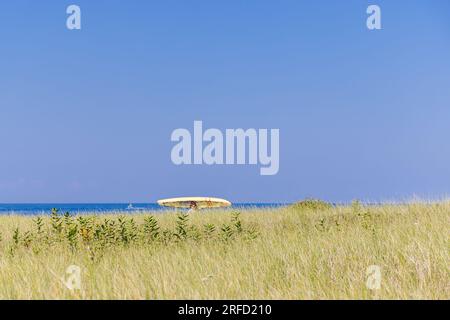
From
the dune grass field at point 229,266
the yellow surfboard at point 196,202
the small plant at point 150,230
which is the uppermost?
the yellow surfboard at point 196,202

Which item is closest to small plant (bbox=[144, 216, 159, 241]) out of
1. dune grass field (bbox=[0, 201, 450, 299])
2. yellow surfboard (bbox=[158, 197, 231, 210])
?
dune grass field (bbox=[0, 201, 450, 299])

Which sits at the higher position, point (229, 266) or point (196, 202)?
point (196, 202)

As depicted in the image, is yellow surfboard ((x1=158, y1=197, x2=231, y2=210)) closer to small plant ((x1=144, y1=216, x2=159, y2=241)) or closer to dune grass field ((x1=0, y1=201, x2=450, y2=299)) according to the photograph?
small plant ((x1=144, y1=216, x2=159, y2=241))

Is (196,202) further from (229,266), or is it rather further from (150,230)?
(229,266)

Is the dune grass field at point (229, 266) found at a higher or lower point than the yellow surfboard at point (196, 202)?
lower

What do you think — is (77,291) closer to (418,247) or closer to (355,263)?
(355,263)

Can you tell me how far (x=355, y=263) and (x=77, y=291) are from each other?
364cm

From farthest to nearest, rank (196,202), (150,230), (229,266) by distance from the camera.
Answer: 1. (196,202)
2. (150,230)
3. (229,266)

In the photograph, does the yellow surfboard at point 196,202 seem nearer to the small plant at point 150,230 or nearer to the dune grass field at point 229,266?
the small plant at point 150,230

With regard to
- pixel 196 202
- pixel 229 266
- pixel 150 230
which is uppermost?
pixel 196 202

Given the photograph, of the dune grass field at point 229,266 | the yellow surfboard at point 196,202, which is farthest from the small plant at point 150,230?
the yellow surfboard at point 196,202

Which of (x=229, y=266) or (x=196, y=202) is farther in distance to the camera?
(x=196, y=202)

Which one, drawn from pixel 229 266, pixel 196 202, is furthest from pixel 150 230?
pixel 196 202
